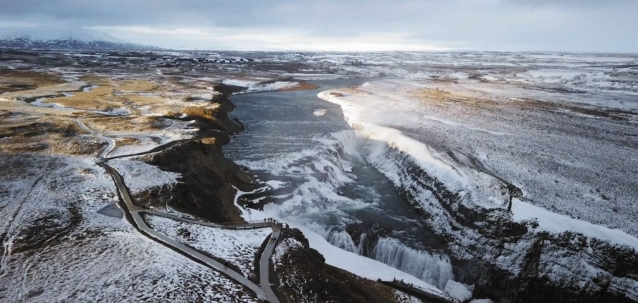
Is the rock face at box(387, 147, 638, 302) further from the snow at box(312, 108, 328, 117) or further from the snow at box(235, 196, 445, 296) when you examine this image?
the snow at box(312, 108, 328, 117)

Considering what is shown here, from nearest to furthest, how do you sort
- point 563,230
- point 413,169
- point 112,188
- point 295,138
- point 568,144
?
1. point 563,230
2. point 112,188
3. point 413,169
4. point 568,144
5. point 295,138

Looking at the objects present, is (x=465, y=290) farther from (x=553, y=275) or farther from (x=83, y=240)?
(x=83, y=240)

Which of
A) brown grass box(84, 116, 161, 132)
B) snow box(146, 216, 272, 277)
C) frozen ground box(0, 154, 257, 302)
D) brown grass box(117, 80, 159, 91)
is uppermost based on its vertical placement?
brown grass box(117, 80, 159, 91)

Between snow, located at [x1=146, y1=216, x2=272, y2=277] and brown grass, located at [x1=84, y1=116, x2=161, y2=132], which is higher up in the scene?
brown grass, located at [x1=84, y1=116, x2=161, y2=132]

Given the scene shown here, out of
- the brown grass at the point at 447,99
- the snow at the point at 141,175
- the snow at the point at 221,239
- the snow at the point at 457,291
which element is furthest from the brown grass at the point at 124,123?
the brown grass at the point at 447,99

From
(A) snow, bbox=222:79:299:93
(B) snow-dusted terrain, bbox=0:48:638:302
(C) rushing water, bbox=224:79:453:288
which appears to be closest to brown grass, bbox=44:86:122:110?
(B) snow-dusted terrain, bbox=0:48:638:302

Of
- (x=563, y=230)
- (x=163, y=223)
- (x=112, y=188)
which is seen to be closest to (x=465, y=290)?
(x=563, y=230)
